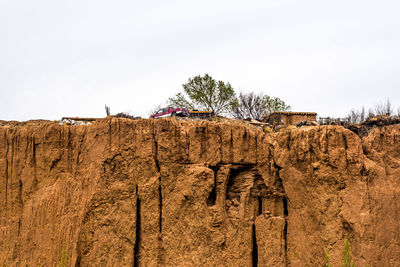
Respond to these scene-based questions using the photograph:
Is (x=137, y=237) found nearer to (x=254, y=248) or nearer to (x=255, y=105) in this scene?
(x=254, y=248)

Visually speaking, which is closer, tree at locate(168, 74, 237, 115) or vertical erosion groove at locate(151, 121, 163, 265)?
vertical erosion groove at locate(151, 121, 163, 265)

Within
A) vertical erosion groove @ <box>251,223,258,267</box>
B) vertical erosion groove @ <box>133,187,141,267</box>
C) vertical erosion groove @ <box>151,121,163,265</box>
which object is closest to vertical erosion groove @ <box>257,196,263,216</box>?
vertical erosion groove @ <box>251,223,258,267</box>

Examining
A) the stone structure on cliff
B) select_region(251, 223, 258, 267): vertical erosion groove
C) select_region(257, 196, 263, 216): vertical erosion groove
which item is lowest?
select_region(251, 223, 258, 267): vertical erosion groove

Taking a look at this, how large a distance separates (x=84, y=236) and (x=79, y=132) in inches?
93.9

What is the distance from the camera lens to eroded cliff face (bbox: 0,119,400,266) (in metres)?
7.04

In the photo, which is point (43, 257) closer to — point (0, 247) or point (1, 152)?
point (0, 247)

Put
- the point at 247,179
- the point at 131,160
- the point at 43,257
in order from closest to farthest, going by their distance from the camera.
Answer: the point at 43,257 < the point at 131,160 < the point at 247,179

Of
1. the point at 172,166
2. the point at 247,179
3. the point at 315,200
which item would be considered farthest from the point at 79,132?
the point at 315,200

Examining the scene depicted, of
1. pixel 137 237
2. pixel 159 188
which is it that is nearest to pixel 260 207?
pixel 159 188

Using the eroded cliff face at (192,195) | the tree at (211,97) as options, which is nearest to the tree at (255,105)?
the tree at (211,97)

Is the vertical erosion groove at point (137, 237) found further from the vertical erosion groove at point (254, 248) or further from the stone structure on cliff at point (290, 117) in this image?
the stone structure on cliff at point (290, 117)

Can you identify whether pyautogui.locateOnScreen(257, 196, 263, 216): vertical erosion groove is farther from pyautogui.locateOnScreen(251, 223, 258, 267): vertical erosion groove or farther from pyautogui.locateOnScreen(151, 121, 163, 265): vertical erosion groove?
pyautogui.locateOnScreen(151, 121, 163, 265): vertical erosion groove

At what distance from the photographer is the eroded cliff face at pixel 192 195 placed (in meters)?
7.04

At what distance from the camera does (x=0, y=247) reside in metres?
7.11
